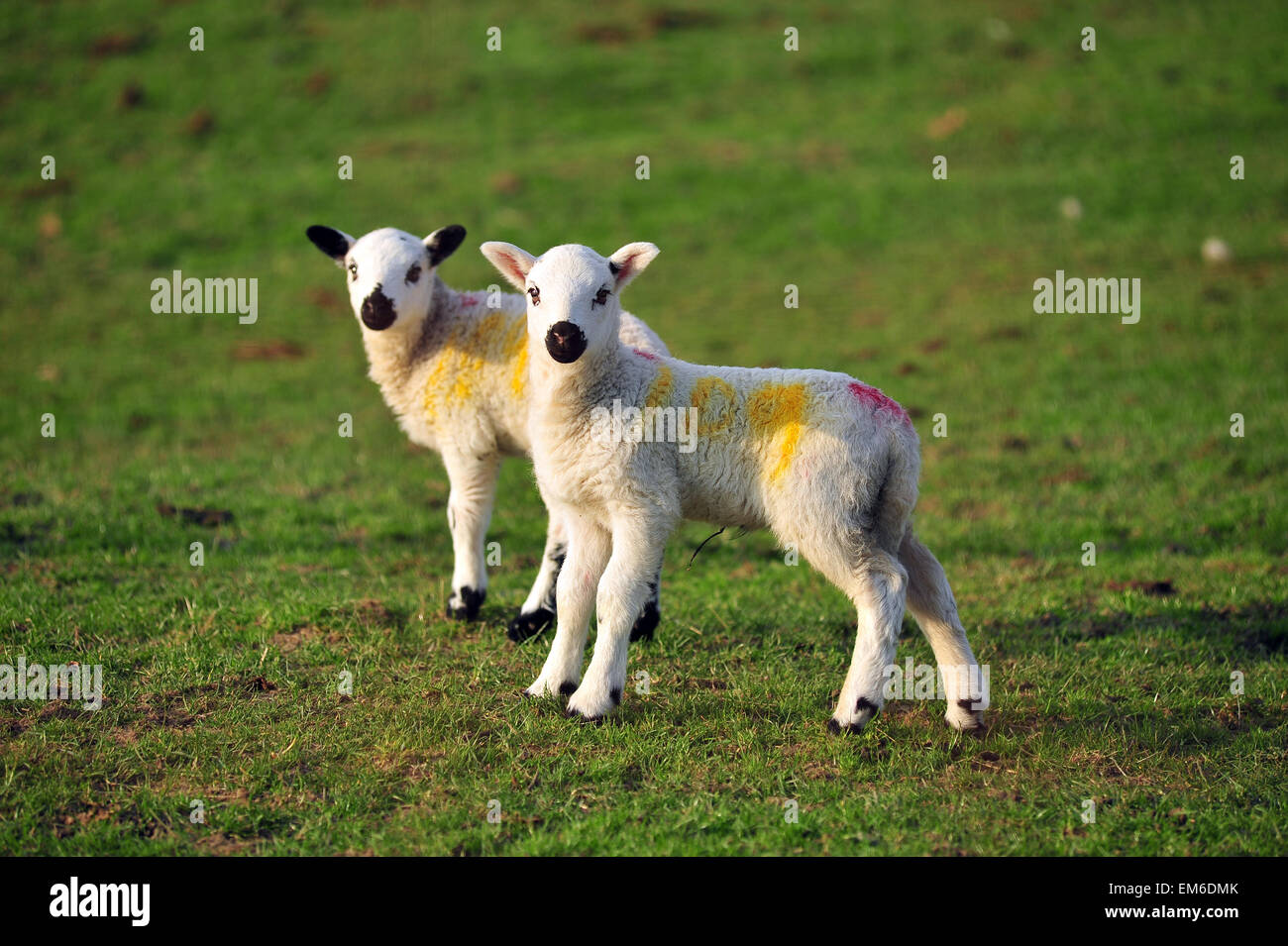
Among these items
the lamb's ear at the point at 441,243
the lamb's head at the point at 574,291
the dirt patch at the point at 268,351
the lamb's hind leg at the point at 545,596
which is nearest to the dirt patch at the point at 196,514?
the lamb's ear at the point at 441,243

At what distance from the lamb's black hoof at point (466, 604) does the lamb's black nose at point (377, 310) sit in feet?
5.92

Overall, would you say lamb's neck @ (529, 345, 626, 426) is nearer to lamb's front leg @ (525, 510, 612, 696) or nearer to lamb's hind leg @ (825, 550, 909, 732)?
lamb's front leg @ (525, 510, 612, 696)

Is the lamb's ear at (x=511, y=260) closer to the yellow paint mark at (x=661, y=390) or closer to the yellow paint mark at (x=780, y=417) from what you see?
the yellow paint mark at (x=661, y=390)

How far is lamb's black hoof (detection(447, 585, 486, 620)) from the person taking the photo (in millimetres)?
8211

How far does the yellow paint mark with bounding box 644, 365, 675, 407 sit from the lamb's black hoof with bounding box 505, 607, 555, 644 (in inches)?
77.1

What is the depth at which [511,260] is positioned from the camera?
6793mm

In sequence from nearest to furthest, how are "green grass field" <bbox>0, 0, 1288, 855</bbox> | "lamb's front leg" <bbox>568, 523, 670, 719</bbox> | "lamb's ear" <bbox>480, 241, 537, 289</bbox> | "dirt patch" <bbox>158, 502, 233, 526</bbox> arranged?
"green grass field" <bbox>0, 0, 1288, 855</bbox> < "lamb's front leg" <bbox>568, 523, 670, 719</bbox> < "lamb's ear" <bbox>480, 241, 537, 289</bbox> < "dirt patch" <bbox>158, 502, 233, 526</bbox>

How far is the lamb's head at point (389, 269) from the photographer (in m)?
7.95

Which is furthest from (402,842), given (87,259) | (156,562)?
(87,259)

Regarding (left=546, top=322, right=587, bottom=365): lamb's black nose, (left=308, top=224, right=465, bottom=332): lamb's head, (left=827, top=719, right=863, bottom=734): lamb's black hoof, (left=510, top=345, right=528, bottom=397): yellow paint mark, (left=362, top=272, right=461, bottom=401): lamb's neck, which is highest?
(left=308, top=224, right=465, bottom=332): lamb's head

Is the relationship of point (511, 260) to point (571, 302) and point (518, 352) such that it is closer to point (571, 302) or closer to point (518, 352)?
point (571, 302)

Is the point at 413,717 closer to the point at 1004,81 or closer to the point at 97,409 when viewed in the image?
the point at 97,409

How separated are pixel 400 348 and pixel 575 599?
2.45m

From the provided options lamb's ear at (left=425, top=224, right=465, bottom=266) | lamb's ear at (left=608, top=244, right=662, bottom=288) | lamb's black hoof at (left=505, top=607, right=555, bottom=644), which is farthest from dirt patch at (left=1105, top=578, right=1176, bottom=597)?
lamb's ear at (left=425, top=224, right=465, bottom=266)
